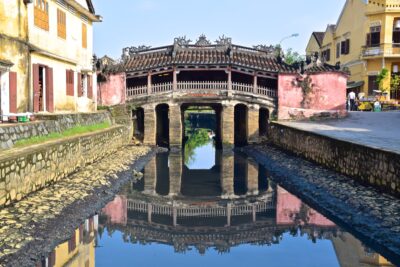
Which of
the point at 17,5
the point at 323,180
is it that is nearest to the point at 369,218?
the point at 323,180

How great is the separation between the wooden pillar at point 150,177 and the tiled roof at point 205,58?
719 centimetres

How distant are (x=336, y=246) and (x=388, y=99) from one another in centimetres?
2772

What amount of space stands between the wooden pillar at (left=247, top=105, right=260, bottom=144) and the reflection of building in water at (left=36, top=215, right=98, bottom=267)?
733 inches

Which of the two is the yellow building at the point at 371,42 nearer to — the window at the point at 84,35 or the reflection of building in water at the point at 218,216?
the window at the point at 84,35

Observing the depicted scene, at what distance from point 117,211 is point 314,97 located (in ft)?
62.9

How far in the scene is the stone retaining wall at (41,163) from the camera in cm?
1057

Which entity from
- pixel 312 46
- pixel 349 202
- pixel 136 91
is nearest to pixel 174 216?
pixel 349 202

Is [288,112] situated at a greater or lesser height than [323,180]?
greater

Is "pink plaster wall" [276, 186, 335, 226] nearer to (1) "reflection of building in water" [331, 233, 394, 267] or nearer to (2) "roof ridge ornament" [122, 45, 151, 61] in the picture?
(1) "reflection of building in water" [331, 233, 394, 267]

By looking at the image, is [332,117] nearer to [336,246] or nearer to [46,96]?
[46,96]

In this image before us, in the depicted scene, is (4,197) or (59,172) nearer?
(4,197)

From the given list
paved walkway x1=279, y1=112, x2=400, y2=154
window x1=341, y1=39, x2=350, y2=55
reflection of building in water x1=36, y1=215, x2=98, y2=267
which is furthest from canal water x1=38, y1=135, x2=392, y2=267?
window x1=341, y1=39, x2=350, y2=55

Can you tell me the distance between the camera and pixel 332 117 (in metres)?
29.7

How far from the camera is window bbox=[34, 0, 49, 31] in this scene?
1806 cm
